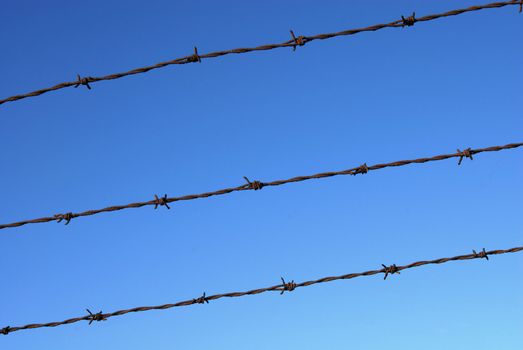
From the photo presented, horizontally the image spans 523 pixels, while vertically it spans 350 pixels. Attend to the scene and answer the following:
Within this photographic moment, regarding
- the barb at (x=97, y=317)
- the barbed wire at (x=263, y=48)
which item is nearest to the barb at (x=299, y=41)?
the barbed wire at (x=263, y=48)

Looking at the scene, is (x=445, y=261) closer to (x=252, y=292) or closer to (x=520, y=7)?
(x=252, y=292)

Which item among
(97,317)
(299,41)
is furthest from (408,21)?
(97,317)

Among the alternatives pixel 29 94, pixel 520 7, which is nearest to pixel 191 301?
pixel 29 94

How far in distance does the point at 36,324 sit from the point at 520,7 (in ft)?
11.9

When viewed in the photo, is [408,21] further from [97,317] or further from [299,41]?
[97,317]

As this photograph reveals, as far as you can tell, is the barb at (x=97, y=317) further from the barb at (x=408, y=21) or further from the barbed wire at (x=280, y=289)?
the barb at (x=408, y=21)

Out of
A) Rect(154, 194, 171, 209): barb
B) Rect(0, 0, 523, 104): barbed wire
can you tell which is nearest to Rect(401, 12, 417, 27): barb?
Rect(0, 0, 523, 104): barbed wire

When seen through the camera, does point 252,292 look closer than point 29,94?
Yes

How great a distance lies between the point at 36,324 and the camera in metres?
4.32

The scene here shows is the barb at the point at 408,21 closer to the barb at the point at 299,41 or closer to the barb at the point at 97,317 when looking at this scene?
the barb at the point at 299,41

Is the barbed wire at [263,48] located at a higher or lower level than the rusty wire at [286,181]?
higher

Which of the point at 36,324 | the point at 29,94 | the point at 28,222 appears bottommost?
the point at 36,324

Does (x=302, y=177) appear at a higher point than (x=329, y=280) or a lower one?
higher

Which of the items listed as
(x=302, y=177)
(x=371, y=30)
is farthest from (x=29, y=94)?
(x=371, y=30)
